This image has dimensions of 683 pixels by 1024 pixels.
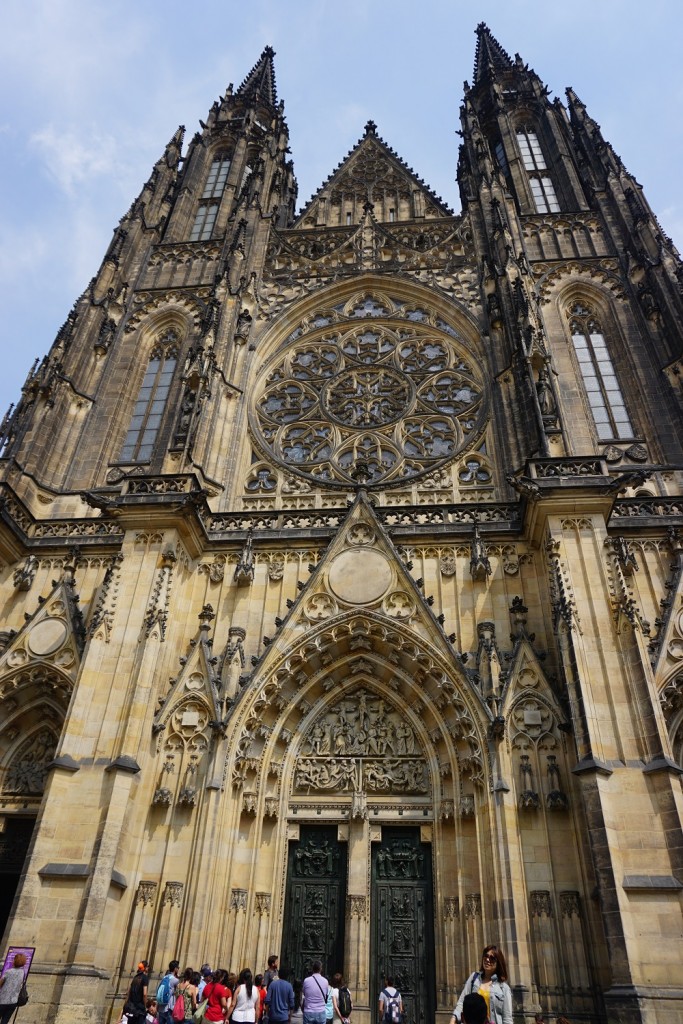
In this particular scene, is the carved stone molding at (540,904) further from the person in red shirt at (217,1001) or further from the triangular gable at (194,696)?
the triangular gable at (194,696)

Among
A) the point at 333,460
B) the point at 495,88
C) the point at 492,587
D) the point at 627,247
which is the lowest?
the point at 492,587

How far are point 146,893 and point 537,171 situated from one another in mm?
21990

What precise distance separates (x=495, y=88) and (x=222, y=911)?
26631 millimetres

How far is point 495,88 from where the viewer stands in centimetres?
2517

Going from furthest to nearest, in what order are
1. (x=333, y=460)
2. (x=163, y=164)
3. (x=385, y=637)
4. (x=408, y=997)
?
1. (x=163, y=164)
2. (x=333, y=460)
3. (x=385, y=637)
4. (x=408, y=997)

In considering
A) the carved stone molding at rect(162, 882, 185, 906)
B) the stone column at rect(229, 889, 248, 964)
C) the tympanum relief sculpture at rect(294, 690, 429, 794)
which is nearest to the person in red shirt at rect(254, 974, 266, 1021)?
the stone column at rect(229, 889, 248, 964)

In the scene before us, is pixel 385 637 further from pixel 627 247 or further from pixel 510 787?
pixel 627 247

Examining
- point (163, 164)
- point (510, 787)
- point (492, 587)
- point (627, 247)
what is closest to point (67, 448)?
point (492, 587)

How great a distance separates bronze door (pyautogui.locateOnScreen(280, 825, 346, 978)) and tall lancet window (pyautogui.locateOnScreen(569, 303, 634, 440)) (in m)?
9.83

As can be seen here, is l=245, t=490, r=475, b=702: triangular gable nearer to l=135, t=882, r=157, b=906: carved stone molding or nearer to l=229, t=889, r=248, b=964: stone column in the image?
l=229, t=889, r=248, b=964: stone column

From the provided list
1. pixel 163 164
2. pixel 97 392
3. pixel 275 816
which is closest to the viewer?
pixel 275 816

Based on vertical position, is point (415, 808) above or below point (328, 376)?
below

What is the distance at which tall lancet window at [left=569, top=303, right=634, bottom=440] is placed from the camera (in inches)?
601

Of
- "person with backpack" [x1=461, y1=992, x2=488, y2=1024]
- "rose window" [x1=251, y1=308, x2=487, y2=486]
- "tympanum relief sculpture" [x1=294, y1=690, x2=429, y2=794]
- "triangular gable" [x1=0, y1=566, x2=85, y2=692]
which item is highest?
"rose window" [x1=251, y1=308, x2=487, y2=486]
